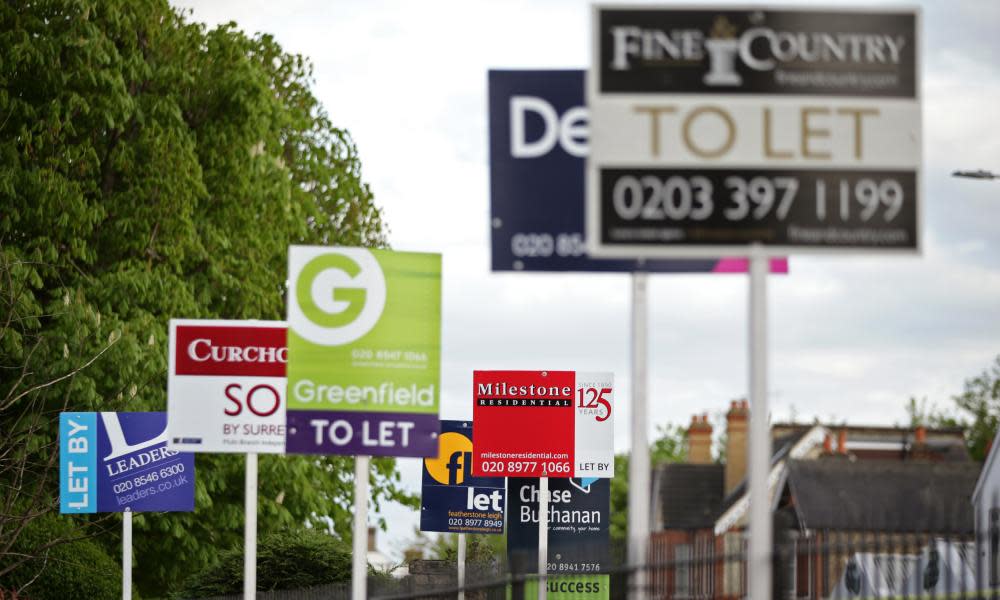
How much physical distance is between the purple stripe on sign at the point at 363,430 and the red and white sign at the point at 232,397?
3617mm

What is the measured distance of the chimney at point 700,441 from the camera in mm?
72500

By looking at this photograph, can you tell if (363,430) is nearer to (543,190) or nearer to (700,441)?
(543,190)

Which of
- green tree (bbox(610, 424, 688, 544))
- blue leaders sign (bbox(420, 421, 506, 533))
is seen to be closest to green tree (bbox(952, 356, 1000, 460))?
green tree (bbox(610, 424, 688, 544))

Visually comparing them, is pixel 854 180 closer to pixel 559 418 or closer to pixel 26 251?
pixel 559 418

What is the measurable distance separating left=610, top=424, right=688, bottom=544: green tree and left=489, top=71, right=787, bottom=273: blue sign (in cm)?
6778

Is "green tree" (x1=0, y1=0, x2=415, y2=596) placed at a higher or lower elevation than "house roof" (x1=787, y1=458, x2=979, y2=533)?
higher

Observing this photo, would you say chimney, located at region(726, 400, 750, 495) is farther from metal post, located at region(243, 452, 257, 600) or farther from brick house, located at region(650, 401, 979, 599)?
metal post, located at region(243, 452, 257, 600)

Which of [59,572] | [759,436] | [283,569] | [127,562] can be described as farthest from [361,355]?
[283,569]

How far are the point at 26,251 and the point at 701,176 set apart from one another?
23.8m

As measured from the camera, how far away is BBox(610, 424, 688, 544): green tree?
91562 mm

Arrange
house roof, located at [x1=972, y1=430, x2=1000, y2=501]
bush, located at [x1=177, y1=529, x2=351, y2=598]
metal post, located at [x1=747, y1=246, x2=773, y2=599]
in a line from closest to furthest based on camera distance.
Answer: metal post, located at [x1=747, y1=246, x2=773, y2=599] < bush, located at [x1=177, y1=529, x2=351, y2=598] < house roof, located at [x1=972, y1=430, x2=1000, y2=501]

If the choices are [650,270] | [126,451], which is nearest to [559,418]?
[126,451]

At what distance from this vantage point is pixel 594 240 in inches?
387

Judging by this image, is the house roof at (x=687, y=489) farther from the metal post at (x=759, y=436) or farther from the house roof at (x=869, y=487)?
the metal post at (x=759, y=436)
